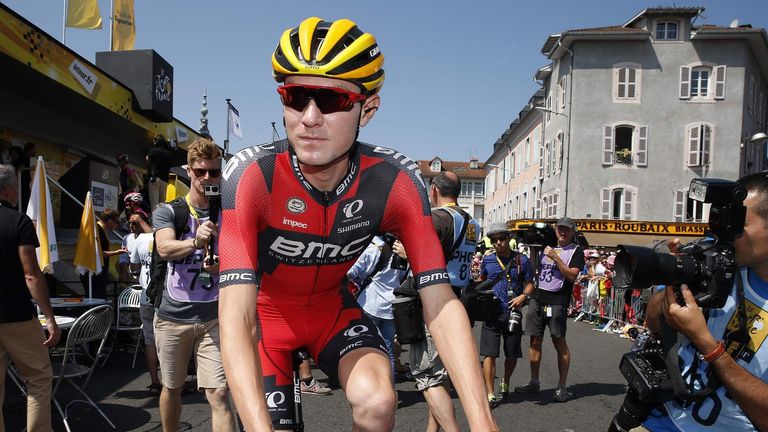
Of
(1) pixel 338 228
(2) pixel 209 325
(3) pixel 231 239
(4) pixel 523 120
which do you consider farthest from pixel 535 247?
(4) pixel 523 120

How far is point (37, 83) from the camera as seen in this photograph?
11.5 m

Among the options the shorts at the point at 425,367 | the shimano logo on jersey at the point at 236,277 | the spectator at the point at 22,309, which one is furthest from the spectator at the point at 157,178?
the shimano logo on jersey at the point at 236,277

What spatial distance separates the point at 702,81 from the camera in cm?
3328

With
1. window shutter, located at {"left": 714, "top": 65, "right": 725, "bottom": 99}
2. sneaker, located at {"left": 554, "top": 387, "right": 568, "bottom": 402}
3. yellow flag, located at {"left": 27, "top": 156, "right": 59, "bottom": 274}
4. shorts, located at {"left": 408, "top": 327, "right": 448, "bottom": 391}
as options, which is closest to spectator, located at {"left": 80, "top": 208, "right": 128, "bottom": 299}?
yellow flag, located at {"left": 27, "top": 156, "right": 59, "bottom": 274}

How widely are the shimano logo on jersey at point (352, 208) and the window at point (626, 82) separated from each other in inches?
1376

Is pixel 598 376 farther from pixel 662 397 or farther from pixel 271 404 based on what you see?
pixel 271 404

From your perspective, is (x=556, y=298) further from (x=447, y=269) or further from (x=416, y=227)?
(x=416, y=227)

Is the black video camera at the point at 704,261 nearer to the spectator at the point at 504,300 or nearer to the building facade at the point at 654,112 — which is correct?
the spectator at the point at 504,300

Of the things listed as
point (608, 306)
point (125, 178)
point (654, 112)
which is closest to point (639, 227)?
point (654, 112)

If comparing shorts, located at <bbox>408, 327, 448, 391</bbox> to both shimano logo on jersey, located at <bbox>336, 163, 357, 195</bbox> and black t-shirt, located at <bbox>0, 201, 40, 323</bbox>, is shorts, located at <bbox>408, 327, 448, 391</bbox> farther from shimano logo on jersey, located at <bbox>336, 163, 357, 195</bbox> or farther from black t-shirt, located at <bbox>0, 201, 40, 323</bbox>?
black t-shirt, located at <bbox>0, 201, 40, 323</bbox>

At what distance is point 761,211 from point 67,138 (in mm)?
16727

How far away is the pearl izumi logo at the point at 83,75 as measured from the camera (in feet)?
38.9

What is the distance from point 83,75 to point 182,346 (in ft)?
34.7

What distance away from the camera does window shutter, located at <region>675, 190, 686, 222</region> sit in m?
32.8
